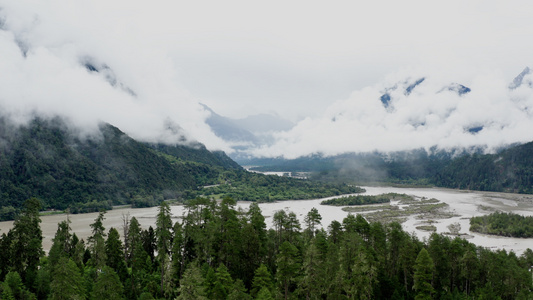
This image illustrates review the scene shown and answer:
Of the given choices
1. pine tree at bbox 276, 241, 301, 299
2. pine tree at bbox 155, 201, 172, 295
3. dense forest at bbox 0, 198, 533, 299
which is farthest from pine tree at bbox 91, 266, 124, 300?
pine tree at bbox 276, 241, 301, 299

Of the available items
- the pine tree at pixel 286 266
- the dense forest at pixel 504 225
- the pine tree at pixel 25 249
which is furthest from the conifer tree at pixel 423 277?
the dense forest at pixel 504 225

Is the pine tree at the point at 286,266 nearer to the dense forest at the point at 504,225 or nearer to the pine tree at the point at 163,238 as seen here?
the pine tree at the point at 163,238

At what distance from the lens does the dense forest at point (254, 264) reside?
42219 mm

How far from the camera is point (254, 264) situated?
54.2 meters

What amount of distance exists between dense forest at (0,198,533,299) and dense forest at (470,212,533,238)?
53565 mm

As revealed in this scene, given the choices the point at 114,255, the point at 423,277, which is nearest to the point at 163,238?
the point at 114,255

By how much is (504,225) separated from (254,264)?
4063 inches

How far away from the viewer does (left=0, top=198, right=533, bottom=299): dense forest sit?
4222 cm

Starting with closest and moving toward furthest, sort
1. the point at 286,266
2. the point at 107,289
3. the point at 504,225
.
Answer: the point at 107,289
the point at 286,266
the point at 504,225

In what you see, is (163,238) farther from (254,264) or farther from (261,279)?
(261,279)

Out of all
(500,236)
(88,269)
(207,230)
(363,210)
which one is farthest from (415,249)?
(363,210)

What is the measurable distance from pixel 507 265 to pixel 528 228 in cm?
7671

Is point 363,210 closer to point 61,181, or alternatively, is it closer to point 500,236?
point 500,236

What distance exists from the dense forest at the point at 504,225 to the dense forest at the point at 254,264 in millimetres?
53565
